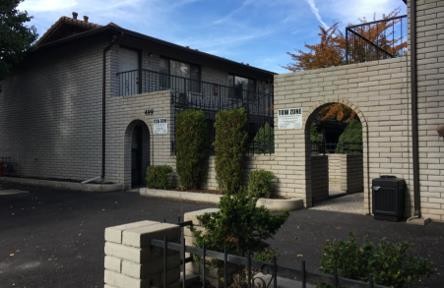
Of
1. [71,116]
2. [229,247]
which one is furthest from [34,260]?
[71,116]

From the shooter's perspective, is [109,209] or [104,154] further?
[104,154]

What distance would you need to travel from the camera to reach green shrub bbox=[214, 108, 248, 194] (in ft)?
34.6

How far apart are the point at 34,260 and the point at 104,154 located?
912cm

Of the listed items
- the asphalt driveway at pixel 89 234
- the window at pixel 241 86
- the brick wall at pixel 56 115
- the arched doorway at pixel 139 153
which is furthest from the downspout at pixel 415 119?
the window at pixel 241 86

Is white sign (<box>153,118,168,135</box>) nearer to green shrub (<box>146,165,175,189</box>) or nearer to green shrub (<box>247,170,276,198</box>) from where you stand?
green shrub (<box>146,165,175,189</box>)

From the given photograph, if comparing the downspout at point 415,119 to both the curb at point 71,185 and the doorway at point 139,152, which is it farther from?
the doorway at point 139,152

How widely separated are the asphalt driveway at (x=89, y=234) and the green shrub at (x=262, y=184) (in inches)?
46.6

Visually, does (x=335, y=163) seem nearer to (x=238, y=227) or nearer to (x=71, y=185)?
(x=71, y=185)

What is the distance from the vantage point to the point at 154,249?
3.23 metres

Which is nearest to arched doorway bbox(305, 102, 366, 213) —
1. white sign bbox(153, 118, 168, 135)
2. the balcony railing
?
the balcony railing

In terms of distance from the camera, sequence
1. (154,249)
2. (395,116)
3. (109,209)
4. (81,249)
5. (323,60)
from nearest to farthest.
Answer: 1. (154,249)
2. (81,249)
3. (395,116)
4. (109,209)
5. (323,60)

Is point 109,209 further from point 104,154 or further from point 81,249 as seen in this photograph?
point 104,154

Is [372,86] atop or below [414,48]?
below

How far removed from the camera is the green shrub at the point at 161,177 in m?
12.1
